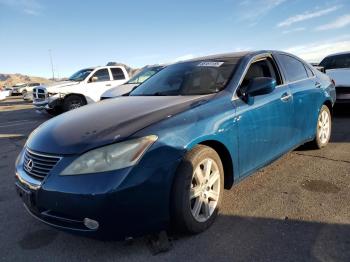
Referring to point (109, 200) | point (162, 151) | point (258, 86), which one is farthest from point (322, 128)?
point (109, 200)

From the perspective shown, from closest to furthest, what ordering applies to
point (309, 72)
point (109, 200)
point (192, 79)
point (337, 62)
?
point (109, 200), point (192, 79), point (309, 72), point (337, 62)

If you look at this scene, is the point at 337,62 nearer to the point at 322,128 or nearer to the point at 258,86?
the point at 322,128

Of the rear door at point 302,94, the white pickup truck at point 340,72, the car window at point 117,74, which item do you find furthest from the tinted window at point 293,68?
the car window at point 117,74

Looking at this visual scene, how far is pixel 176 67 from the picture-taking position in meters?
4.60

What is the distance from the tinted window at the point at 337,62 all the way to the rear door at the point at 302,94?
5027 millimetres

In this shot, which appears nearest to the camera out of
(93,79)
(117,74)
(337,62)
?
(337,62)

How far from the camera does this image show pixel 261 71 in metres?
4.30

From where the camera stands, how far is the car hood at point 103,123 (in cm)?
275

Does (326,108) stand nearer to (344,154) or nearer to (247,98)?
(344,154)

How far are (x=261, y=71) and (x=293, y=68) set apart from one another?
0.80 m

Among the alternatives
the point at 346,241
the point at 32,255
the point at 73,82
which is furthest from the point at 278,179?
the point at 73,82

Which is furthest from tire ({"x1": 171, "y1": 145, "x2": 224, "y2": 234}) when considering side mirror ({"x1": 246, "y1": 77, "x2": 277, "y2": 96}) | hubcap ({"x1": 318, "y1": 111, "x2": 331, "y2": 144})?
hubcap ({"x1": 318, "y1": 111, "x2": 331, "y2": 144})

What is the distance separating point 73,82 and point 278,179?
32.4ft

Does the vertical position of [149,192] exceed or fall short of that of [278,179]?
it exceeds it
